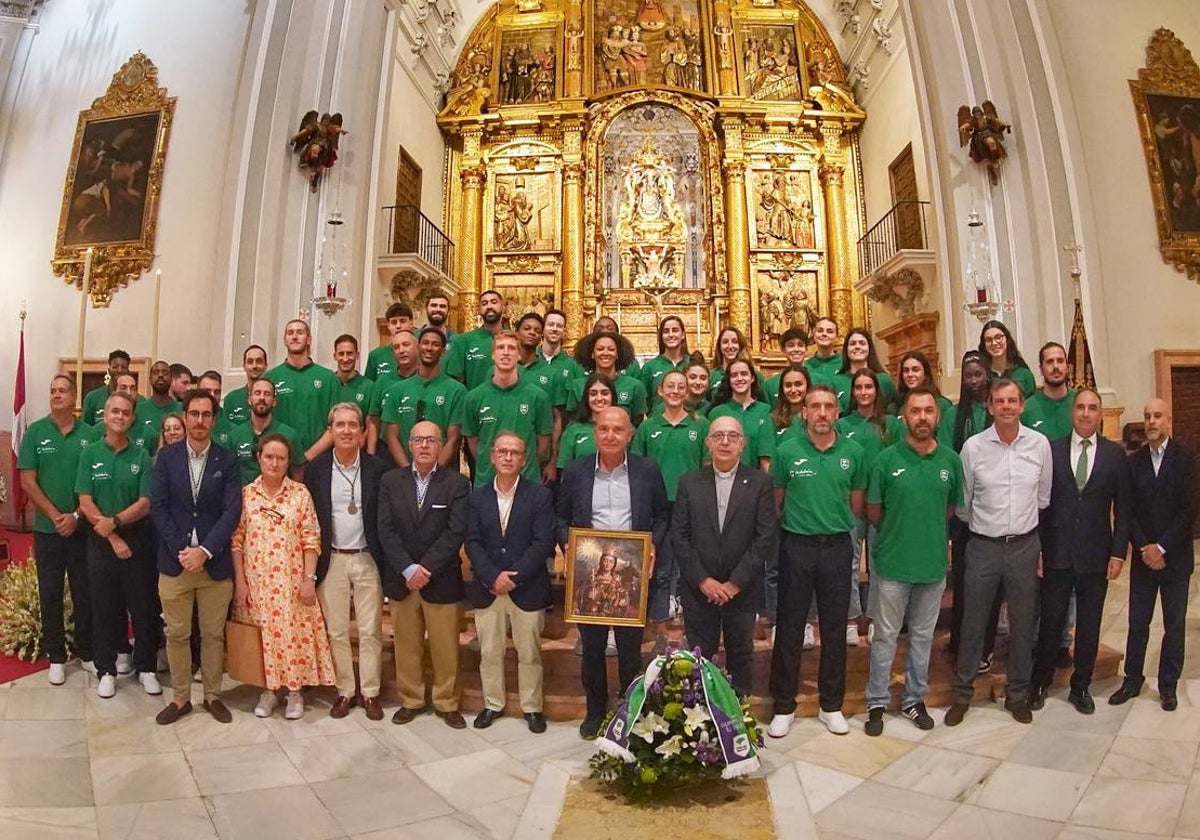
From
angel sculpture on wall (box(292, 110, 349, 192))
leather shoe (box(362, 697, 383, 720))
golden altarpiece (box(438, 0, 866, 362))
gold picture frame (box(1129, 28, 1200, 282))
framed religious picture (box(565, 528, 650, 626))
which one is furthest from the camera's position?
golden altarpiece (box(438, 0, 866, 362))

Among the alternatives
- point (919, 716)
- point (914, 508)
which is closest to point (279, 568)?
point (914, 508)

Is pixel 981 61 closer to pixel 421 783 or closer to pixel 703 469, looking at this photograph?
pixel 703 469

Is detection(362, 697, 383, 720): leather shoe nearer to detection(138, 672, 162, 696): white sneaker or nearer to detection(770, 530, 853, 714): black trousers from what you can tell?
detection(138, 672, 162, 696): white sneaker

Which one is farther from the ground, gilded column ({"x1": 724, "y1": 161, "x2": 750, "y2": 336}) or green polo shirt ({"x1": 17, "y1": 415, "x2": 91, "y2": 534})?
gilded column ({"x1": 724, "y1": 161, "x2": 750, "y2": 336})

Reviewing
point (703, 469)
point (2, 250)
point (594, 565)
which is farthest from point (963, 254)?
point (2, 250)

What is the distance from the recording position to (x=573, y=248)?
14.6 metres

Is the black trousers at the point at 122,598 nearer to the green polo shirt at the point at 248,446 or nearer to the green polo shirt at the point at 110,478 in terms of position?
the green polo shirt at the point at 110,478

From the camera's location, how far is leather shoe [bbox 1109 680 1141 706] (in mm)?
4223

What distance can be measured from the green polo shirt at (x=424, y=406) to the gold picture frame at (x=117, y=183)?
23.9ft

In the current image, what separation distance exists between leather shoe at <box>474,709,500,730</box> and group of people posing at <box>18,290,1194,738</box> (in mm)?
11

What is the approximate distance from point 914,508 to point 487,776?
2.52 m

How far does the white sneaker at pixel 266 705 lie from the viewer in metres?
4.18

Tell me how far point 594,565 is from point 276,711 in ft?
6.94

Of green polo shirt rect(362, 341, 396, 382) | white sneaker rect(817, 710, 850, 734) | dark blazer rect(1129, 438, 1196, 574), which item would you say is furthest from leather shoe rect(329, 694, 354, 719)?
dark blazer rect(1129, 438, 1196, 574)
